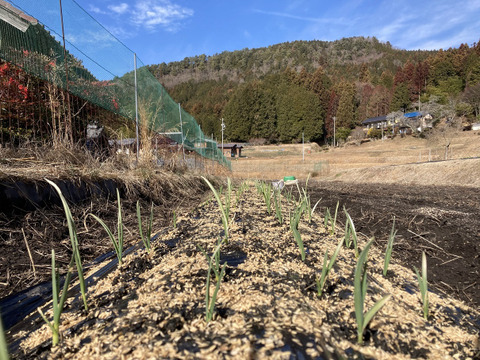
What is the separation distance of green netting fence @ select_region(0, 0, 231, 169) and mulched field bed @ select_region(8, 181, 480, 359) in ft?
8.49

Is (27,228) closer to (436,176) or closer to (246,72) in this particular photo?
(436,176)

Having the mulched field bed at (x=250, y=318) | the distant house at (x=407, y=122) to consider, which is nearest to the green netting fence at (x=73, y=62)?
the mulched field bed at (x=250, y=318)

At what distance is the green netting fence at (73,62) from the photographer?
2.66m

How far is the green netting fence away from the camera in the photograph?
8.71 feet

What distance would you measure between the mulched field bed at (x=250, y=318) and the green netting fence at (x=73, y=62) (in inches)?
102

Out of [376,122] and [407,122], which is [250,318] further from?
[376,122]

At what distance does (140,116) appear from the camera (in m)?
4.54

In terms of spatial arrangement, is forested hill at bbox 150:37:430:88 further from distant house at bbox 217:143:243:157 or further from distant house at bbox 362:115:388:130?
distant house at bbox 217:143:243:157

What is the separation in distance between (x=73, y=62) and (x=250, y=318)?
374 centimetres

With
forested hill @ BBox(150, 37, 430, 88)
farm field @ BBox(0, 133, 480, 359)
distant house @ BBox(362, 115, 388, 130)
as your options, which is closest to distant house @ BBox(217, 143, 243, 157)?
distant house @ BBox(362, 115, 388, 130)

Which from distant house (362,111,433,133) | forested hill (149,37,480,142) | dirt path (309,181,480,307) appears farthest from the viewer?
forested hill (149,37,480,142)

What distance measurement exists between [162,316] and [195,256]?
523 millimetres

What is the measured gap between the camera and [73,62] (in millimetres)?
3318

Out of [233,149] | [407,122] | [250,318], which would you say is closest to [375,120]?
[407,122]
